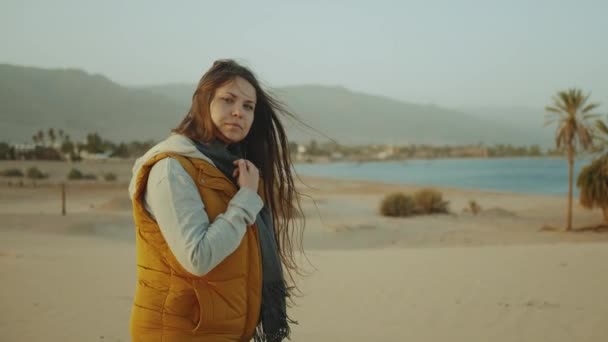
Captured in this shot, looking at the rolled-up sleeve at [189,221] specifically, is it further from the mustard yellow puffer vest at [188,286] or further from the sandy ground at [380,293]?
the sandy ground at [380,293]

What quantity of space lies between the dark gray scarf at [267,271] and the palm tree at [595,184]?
62.6 feet

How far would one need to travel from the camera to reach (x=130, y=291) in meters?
6.79

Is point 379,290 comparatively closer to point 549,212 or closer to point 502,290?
point 502,290

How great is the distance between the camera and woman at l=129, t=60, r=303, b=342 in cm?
184

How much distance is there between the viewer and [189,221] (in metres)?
1.82

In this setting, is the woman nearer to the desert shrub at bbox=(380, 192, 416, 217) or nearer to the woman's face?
the woman's face

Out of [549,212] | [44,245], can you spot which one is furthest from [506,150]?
[44,245]

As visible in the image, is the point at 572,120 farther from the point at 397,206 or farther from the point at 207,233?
the point at 207,233

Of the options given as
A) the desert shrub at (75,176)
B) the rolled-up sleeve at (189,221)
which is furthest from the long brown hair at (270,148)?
the desert shrub at (75,176)

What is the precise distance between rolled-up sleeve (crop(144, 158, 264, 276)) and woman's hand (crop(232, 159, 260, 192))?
0.12m

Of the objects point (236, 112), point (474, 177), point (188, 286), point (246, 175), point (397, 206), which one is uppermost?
point (236, 112)


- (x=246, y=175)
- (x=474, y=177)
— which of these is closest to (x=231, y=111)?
(x=246, y=175)

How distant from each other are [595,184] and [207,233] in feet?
64.9

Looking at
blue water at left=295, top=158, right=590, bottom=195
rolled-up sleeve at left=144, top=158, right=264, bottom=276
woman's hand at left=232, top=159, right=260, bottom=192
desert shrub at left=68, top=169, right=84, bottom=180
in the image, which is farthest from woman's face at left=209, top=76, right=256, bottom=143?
desert shrub at left=68, top=169, right=84, bottom=180
